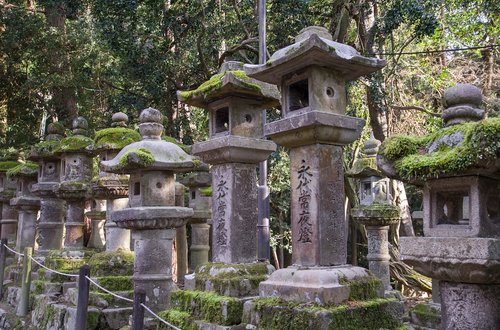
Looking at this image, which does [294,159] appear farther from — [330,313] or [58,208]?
[58,208]

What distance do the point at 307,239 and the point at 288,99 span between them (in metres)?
1.54

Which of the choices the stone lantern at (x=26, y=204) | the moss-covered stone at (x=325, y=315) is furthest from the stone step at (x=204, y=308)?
the stone lantern at (x=26, y=204)

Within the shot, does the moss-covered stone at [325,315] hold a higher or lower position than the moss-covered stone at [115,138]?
lower

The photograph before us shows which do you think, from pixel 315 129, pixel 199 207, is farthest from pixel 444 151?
pixel 199 207

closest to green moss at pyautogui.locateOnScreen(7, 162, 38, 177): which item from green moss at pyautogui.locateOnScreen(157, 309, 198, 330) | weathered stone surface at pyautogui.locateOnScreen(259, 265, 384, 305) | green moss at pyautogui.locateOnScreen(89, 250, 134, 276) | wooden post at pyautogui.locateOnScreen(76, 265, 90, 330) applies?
green moss at pyautogui.locateOnScreen(89, 250, 134, 276)

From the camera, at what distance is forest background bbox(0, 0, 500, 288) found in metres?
11.3

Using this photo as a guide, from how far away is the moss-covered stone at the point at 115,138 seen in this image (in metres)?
8.27

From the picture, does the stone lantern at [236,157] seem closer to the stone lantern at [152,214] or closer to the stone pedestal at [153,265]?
the stone lantern at [152,214]

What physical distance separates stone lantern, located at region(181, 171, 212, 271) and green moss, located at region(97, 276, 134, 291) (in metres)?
2.62

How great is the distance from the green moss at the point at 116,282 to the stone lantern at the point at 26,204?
4882mm

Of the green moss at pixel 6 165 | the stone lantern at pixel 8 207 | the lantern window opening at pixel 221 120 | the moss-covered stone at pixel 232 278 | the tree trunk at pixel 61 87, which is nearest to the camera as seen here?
the moss-covered stone at pixel 232 278

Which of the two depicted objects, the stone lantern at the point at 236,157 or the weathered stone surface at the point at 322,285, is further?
the stone lantern at the point at 236,157

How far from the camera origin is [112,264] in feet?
25.1

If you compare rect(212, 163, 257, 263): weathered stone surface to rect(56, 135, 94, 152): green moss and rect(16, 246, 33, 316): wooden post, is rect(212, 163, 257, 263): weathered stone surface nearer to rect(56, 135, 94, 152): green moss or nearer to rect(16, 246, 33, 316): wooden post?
rect(56, 135, 94, 152): green moss
